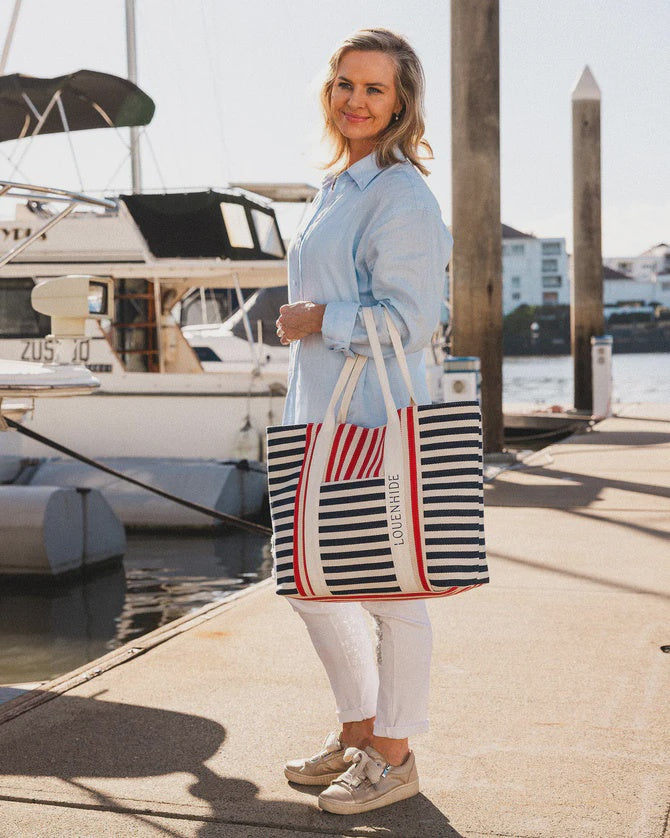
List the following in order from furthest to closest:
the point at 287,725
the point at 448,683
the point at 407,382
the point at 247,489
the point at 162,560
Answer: the point at 247,489, the point at 162,560, the point at 448,683, the point at 287,725, the point at 407,382

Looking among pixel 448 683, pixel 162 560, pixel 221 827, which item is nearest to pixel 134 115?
pixel 162 560

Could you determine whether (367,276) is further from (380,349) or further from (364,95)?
(364,95)

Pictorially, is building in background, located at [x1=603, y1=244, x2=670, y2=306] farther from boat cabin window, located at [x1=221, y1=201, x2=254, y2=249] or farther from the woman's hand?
the woman's hand

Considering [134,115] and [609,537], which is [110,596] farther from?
[134,115]

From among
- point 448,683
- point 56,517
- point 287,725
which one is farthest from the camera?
point 56,517

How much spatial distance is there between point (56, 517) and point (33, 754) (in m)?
4.76

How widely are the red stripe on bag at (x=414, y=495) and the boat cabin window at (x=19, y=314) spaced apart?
10.8 metres

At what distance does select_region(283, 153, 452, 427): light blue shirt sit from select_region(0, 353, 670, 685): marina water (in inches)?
148

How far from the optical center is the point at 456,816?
2508mm

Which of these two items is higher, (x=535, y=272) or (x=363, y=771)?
(x=535, y=272)

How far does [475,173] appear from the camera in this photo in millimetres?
9719

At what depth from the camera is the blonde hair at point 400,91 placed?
8.24ft

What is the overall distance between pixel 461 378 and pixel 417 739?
624 cm

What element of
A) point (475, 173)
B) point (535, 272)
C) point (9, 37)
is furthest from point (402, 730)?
point (535, 272)
